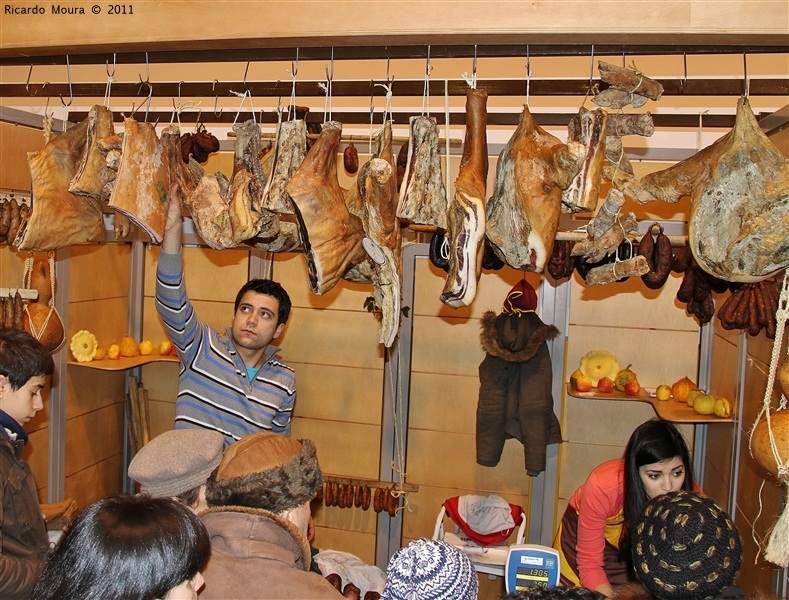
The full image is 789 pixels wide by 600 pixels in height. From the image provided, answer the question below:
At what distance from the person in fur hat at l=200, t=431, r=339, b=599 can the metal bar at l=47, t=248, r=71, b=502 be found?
325cm

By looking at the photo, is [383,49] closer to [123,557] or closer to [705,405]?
[123,557]

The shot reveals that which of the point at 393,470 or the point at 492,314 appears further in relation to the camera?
the point at 393,470

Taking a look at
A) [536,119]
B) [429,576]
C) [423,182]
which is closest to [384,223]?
[423,182]

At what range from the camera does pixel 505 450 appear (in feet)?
18.1

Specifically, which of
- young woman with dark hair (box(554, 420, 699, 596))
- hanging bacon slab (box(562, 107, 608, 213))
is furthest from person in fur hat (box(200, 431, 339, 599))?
young woman with dark hair (box(554, 420, 699, 596))

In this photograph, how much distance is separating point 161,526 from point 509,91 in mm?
2016

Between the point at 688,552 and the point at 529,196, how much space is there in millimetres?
1139

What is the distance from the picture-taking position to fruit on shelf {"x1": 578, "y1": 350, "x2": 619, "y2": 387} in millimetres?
5125

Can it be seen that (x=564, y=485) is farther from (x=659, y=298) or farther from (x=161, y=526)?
(x=161, y=526)

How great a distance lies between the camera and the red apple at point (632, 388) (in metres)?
4.98

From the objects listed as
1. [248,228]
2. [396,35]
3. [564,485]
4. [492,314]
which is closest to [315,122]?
[248,228]

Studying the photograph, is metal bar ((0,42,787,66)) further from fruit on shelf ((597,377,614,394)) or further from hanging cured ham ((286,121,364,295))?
fruit on shelf ((597,377,614,394))

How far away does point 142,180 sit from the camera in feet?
8.73

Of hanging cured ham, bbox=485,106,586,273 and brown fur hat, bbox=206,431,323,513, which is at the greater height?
hanging cured ham, bbox=485,106,586,273
